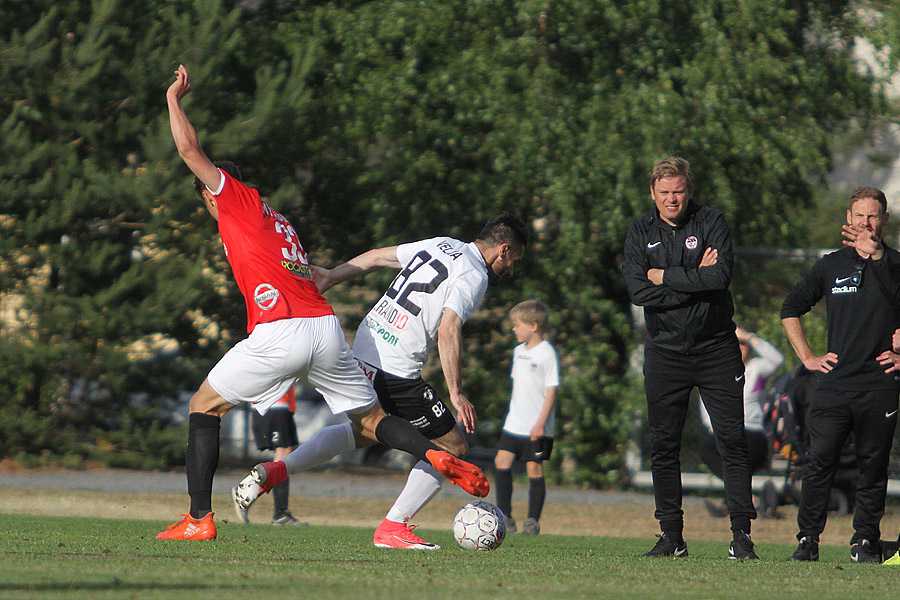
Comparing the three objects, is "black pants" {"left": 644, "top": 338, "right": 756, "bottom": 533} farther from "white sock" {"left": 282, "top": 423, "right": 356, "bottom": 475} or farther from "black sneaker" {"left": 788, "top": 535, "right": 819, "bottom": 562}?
"white sock" {"left": 282, "top": 423, "right": 356, "bottom": 475}

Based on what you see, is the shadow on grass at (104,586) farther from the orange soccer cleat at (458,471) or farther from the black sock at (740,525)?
the black sock at (740,525)

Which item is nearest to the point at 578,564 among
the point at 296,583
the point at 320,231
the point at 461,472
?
the point at 461,472

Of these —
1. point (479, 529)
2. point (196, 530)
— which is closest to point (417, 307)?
point (479, 529)

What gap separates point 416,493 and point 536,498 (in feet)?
10.5

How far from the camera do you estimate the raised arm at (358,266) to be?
7223mm

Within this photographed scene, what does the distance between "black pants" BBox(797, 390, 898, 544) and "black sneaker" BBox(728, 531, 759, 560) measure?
611 mm

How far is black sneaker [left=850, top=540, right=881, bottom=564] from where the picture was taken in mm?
7246

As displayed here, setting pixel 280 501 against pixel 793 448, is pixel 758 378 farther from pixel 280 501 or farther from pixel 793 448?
pixel 280 501

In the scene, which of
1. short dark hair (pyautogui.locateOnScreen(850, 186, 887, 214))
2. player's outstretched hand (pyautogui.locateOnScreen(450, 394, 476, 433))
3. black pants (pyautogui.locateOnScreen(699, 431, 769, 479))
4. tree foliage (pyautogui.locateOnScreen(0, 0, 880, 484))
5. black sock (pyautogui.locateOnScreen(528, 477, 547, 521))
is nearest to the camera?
player's outstretched hand (pyautogui.locateOnScreen(450, 394, 476, 433))

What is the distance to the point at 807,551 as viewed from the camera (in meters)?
7.14

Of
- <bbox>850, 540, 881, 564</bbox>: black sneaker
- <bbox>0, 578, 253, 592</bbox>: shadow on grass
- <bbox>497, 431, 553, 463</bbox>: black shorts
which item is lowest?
<bbox>850, 540, 881, 564</bbox>: black sneaker

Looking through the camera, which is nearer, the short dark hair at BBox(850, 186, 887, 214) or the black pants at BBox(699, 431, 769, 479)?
the short dark hair at BBox(850, 186, 887, 214)

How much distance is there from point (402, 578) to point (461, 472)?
4.63 ft

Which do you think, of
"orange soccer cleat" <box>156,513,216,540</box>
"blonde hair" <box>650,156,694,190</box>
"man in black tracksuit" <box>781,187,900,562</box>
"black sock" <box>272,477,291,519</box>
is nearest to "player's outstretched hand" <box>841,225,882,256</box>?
"man in black tracksuit" <box>781,187,900,562</box>
